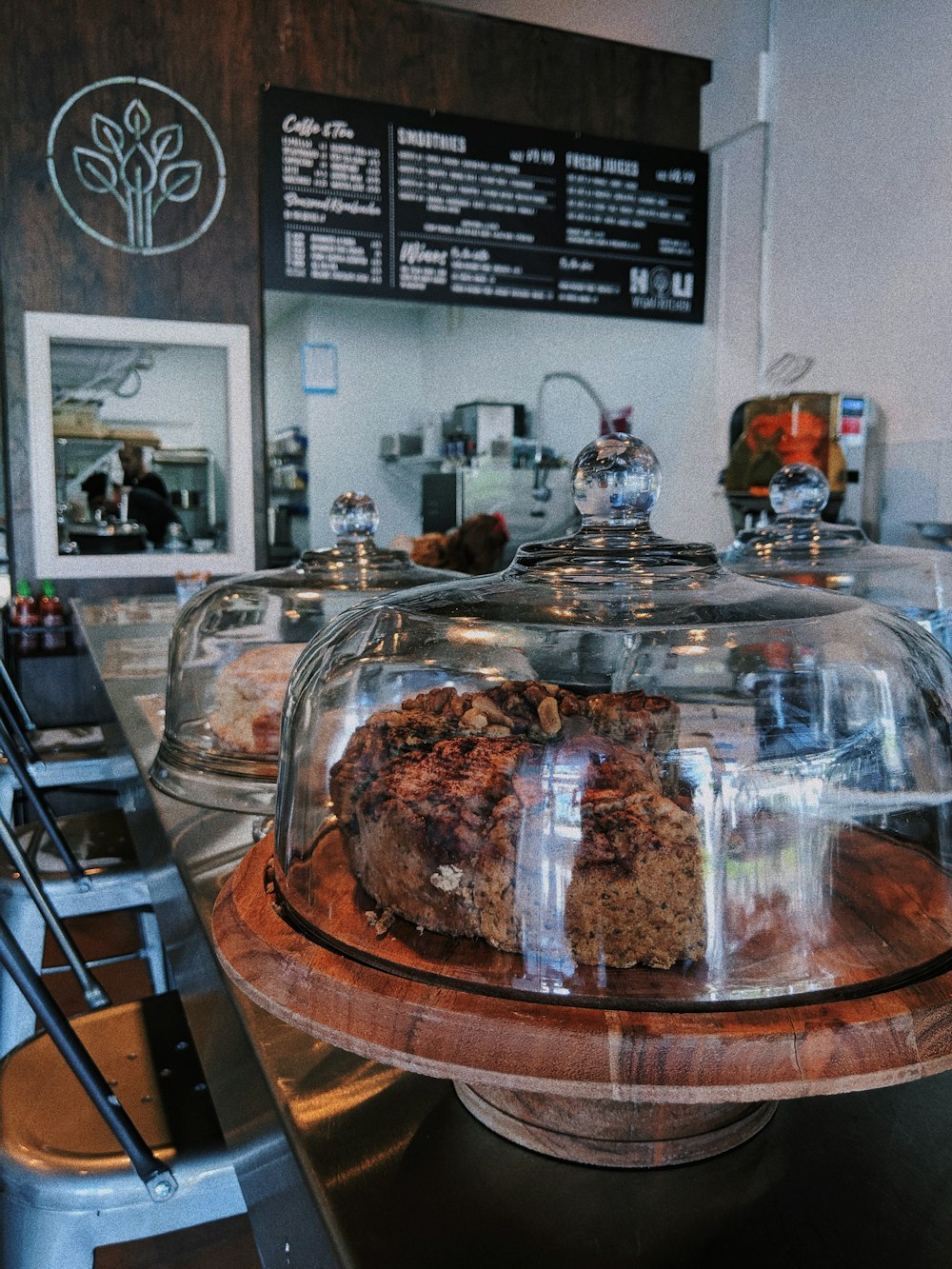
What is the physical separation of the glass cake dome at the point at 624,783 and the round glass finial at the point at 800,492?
2.05 ft

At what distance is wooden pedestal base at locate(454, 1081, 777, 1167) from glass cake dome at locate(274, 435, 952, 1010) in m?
0.07

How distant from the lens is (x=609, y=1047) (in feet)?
1.55

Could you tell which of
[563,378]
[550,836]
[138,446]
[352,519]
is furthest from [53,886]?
[563,378]

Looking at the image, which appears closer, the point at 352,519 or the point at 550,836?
the point at 550,836

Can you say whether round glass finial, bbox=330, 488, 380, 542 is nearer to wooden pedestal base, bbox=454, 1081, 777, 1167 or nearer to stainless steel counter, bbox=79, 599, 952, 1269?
stainless steel counter, bbox=79, 599, 952, 1269

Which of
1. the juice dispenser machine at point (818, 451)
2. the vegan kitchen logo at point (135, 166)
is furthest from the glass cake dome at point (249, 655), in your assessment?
the vegan kitchen logo at point (135, 166)

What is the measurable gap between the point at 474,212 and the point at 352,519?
3.36 m

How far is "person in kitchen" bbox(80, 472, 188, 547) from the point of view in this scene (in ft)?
12.9

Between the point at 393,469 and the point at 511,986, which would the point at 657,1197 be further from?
the point at 393,469

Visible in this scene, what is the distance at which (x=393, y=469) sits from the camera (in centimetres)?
709

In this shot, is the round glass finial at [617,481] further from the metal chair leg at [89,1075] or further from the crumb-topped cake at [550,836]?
the metal chair leg at [89,1075]

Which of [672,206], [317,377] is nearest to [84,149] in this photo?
A: [317,377]

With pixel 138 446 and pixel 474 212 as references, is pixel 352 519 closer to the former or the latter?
pixel 138 446

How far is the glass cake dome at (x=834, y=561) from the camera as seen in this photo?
1284 mm
